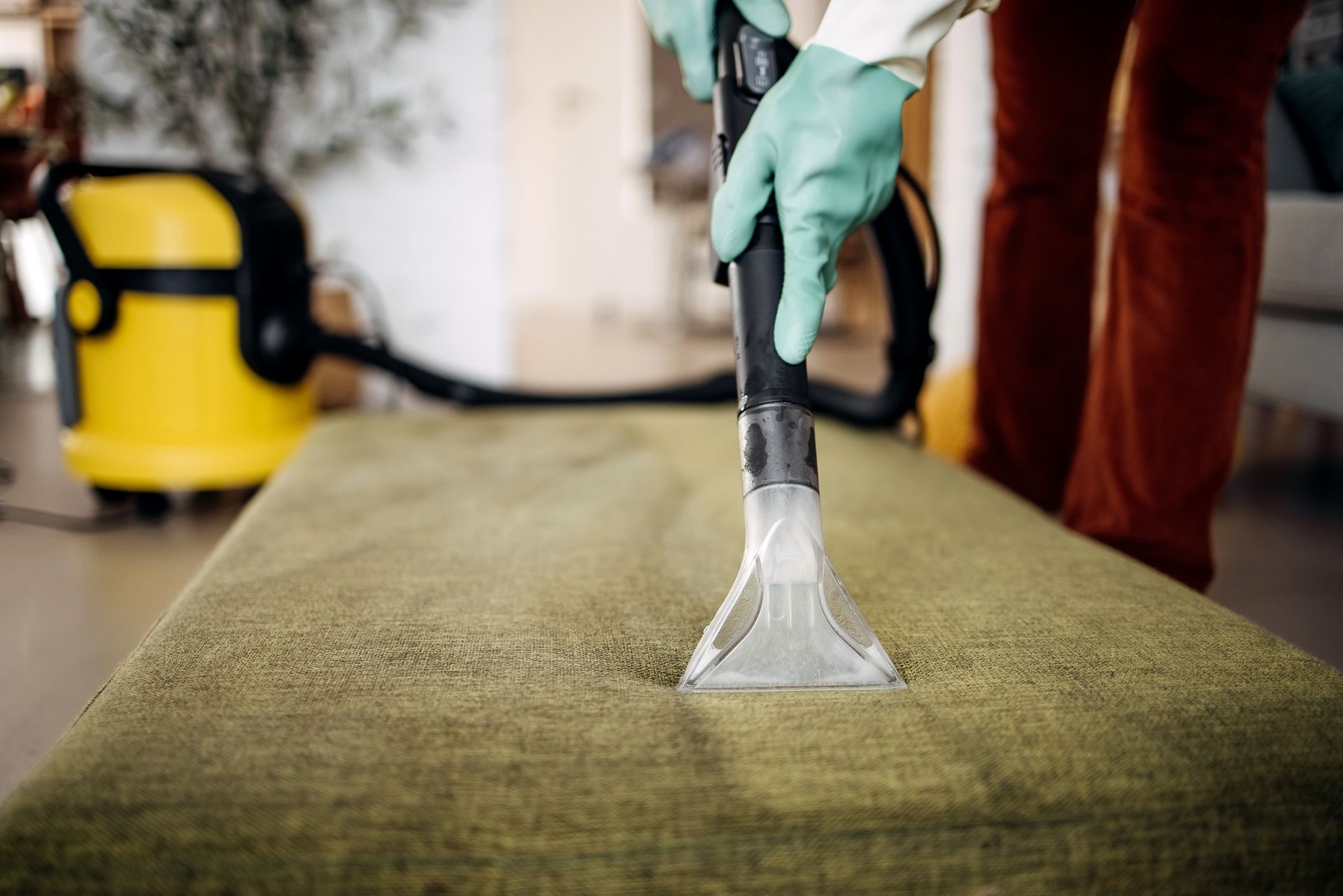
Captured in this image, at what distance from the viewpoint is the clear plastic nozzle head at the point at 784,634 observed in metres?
0.53

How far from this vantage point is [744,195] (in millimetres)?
604

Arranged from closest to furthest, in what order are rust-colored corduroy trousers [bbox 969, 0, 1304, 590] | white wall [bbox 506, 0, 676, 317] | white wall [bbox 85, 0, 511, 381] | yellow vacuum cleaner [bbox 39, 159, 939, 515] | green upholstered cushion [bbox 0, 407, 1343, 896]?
1. green upholstered cushion [bbox 0, 407, 1343, 896]
2. rust-colored corduroy trousers [bbox 969, 0, 1304, 590]
3. yellow vacuum cleaner [bbox 39, 159, 939, 515]
4. white wall [bbox 85, 0, 511, 381]
5. white wall [bbox 506, 0, 676, 317]

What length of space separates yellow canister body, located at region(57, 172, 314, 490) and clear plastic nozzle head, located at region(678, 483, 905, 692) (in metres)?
1.03

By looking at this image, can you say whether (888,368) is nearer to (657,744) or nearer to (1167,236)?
(1167,236)

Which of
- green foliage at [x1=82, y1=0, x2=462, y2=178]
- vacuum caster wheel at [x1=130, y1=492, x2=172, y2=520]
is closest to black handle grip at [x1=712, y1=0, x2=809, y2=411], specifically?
vacuum caster wheel at [x1=130, y1=492, x2=172, y2=520]

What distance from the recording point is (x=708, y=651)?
54 centimetres

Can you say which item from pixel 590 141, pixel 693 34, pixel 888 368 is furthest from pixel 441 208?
pixel 590 141

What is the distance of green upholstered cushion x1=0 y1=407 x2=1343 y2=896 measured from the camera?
0.39 metres

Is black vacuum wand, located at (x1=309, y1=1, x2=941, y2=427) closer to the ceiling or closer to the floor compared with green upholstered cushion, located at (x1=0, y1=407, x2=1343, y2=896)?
closer to the ceiling

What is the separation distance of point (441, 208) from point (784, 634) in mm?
1729

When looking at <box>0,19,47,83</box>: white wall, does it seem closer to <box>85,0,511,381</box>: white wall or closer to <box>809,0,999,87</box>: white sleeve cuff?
<box>85,0,511,381</box>: white wall

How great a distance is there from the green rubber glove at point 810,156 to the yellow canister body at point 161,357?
931 mm

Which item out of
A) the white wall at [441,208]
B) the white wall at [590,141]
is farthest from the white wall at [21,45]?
the white wall at [441,208]

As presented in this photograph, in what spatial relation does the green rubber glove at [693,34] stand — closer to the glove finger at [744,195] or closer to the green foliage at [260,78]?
the glove finger at [744,195]
